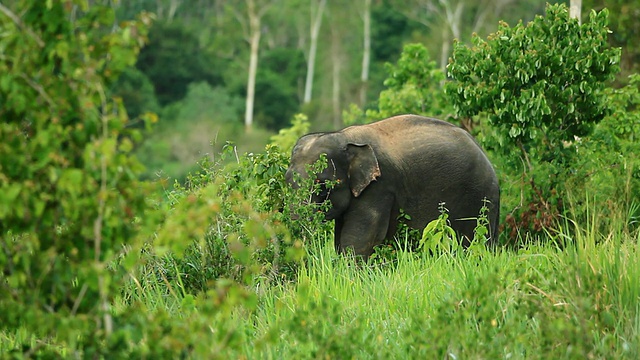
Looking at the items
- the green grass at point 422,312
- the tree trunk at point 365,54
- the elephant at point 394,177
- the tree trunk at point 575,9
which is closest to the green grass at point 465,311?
the green grass at point 422,312

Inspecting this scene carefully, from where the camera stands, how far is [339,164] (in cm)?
875

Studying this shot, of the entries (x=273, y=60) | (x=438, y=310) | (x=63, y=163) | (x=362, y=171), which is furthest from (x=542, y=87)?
(x=273, y=60)

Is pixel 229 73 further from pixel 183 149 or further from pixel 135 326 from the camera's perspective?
pixel 135 326

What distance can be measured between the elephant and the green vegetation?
22cm

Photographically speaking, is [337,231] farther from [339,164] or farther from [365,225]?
[339,164]

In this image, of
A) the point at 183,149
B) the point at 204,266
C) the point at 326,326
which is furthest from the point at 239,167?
the point at 183,149

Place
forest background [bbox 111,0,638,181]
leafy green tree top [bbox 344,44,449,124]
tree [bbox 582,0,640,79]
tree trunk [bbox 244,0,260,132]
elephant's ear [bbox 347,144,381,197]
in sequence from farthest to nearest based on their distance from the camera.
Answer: tree trunk [bbox 244,0,260,132] < forest background [bbox 111,0,638,181] < tree [bbox 582,0,640,79] < leafy green tree top [bbox 344,44,449,124] < elephant's ear [bbox 347,144,381,197]

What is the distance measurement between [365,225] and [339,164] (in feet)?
1.79

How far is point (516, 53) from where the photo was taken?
9.97m

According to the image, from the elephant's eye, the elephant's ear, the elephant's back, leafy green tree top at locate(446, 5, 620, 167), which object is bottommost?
the elephant's eye

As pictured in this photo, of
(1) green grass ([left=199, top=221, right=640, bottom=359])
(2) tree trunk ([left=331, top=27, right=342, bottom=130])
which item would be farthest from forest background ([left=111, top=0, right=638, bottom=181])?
(1) green grass ([left=199, top=221, right=640, bottom=359])

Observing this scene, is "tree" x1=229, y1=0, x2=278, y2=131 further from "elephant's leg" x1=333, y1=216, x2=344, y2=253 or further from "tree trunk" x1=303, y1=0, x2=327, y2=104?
"elephant's leg" x1=333, y1=216, x2=344, y2=253

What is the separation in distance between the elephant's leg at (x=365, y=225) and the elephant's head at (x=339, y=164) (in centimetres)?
10

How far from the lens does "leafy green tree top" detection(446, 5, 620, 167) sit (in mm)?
9797
